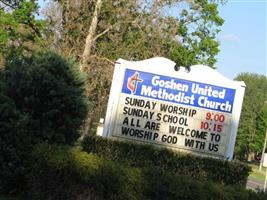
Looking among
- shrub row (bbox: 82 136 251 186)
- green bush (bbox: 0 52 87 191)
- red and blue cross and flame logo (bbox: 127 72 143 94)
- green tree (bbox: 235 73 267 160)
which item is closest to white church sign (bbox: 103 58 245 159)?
red and blue cross and flame logo (bbox: 127 72 143 94)

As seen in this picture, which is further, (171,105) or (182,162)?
(171,105)

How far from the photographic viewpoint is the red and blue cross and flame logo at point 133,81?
1287cm

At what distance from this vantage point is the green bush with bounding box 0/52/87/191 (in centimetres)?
1006

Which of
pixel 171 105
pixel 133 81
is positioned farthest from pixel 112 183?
pixel 133 81

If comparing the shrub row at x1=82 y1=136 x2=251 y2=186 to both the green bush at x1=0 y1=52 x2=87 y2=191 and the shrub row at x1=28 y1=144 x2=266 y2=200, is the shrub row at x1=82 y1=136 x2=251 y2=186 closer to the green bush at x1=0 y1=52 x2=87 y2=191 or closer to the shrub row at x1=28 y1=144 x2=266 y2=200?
the green bush at x1=0 y1=52 x2=87 y2=191

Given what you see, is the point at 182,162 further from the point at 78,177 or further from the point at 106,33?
the point at 106,33

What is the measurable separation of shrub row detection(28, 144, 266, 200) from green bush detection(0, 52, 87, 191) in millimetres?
1294

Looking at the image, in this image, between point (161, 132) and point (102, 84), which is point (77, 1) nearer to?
point (102, 84)

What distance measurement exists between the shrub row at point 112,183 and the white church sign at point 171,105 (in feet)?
13.2

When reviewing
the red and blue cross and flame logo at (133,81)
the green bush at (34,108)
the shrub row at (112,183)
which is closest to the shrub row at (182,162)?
the green bush at (34,108)

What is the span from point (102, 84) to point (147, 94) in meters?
13.5

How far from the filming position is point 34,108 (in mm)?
10453

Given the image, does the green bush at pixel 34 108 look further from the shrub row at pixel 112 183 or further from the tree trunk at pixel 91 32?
the tree trunk at pixel 91 32

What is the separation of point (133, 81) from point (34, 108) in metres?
3.04
